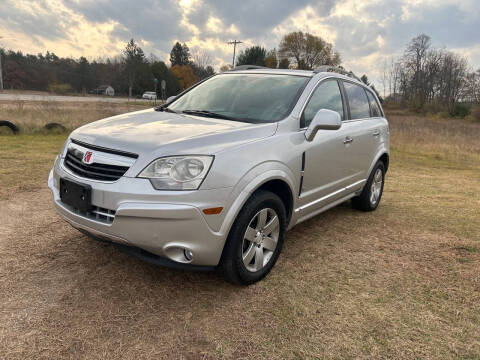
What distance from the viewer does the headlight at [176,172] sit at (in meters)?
2.40

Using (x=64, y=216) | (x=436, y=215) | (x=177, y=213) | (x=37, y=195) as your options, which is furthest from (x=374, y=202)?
(x=37, y=195)

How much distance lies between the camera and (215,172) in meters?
2.47

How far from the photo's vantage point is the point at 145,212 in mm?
2338

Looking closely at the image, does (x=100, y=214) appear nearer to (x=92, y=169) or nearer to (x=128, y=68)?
(x=92, y=169)

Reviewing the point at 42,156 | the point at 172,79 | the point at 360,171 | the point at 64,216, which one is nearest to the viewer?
the point at 64,216

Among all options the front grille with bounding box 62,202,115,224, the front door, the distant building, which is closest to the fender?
the front door

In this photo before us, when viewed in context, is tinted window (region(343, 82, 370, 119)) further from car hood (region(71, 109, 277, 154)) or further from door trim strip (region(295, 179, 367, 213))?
car hood (region(71, 109, 277, 154))

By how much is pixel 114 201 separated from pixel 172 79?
71.2m

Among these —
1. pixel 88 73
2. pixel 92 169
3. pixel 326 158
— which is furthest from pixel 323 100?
pixel 88 73

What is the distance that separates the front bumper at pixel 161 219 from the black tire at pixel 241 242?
5.5 inches

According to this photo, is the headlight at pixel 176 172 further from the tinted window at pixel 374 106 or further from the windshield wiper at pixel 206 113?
the tinted window at pixel 374 106

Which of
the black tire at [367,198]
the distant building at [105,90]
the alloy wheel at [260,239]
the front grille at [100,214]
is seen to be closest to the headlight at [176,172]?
the front grille at [100,214]

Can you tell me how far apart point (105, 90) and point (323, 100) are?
246 ft

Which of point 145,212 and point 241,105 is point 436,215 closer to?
point 241,105
